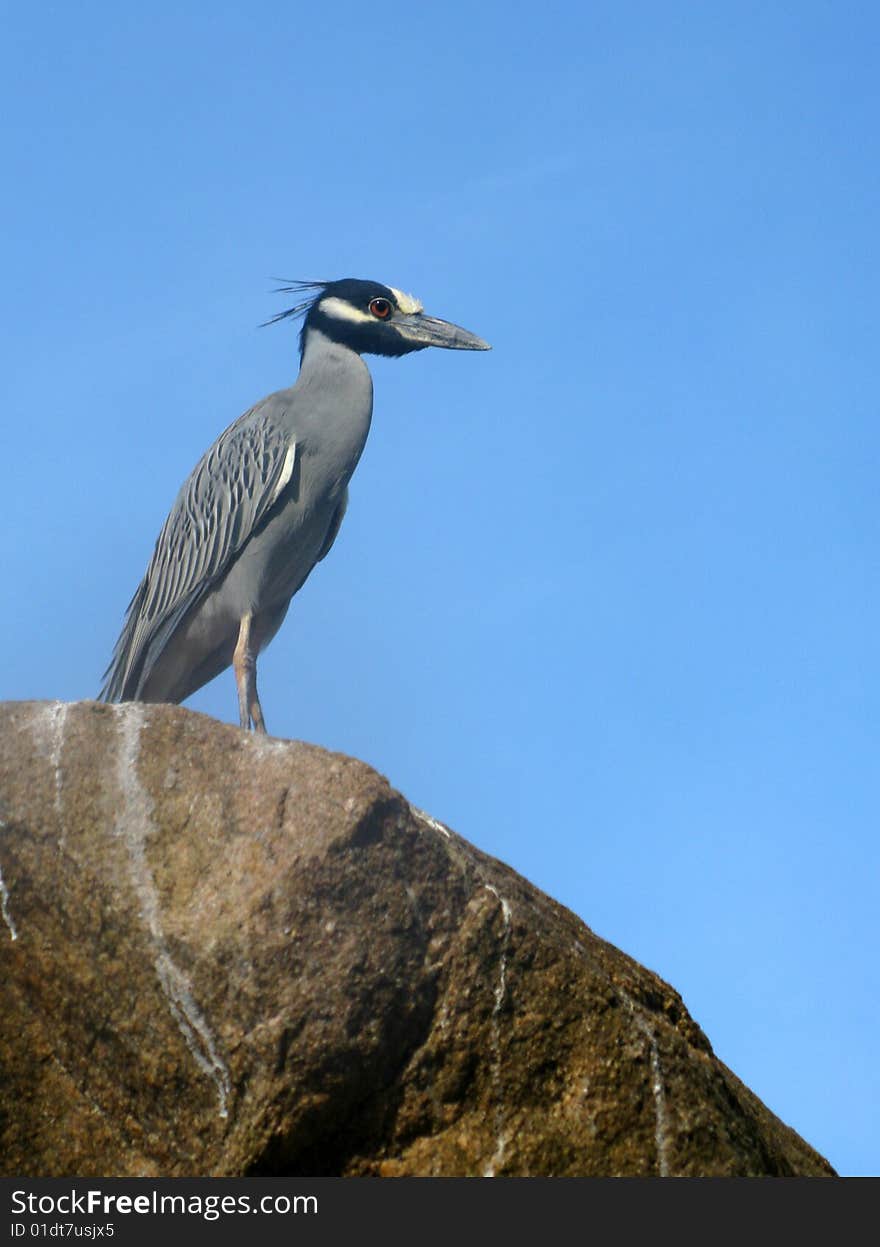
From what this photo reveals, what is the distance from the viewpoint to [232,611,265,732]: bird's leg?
9789mm

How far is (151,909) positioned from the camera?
263 inches

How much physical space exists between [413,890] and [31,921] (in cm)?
184

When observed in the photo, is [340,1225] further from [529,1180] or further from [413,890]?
[413,890]

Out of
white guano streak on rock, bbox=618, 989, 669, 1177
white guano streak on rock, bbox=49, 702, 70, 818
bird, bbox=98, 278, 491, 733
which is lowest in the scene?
white guano streak on rock, bbox=618, 989, 669, 1177

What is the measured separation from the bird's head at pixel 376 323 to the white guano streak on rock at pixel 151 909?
5146 millimetres

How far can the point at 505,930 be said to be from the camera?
6859 millimetres

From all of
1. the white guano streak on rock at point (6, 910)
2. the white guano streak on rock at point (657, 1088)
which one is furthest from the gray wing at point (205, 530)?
the white guano streak on rock at point (657, 1088)

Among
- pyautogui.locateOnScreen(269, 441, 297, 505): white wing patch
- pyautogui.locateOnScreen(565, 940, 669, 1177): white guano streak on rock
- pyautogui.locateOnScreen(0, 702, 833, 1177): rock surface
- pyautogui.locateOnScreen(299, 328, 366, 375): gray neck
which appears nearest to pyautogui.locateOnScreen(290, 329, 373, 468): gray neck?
pyautogui.locateOnScreen(299, 328, 366, 375): gray neck

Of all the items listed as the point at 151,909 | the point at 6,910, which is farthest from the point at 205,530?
the point at 151,909

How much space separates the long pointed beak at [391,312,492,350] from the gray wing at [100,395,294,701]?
130 centimetres

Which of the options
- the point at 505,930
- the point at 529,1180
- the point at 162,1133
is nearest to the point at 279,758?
the point at 505,930

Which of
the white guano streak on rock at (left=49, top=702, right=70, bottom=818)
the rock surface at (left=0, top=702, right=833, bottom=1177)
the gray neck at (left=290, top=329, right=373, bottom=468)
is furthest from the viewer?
the gray neck at (left=290, top=329, right=373, bottom=468)

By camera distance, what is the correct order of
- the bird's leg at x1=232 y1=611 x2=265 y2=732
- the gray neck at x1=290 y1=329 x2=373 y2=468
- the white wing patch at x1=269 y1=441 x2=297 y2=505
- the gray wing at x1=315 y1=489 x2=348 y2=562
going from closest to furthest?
the bird's leg at x1=232 y1=611 x2=265 y2=732 → the white wing patch at x1=269 y1=441 x2=297 y2=505 → the gray neck at x1=290 y1=329 x2=373 y2=468 → the gray wing at x1=315 y1=489 x2=348 y2=562

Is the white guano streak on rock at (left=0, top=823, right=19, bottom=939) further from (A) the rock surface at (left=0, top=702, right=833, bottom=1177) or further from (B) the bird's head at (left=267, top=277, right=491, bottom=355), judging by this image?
(B) the bird's head at (left=267, top=277, right=491, bottom=355)
